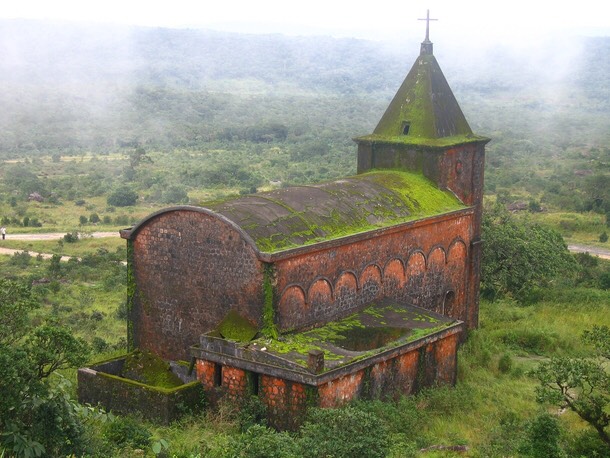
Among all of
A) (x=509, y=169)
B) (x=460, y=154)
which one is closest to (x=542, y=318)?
(x=460, y=154)

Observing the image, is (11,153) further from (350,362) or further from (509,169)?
(350,362)

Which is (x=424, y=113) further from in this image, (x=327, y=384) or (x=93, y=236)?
(x=93, y=236)

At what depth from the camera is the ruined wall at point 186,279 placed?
14.1 metres

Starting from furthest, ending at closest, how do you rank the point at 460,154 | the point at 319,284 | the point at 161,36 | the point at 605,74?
the point at 161,36, the point at 605,74, the point at 460,154, the point at 319,284

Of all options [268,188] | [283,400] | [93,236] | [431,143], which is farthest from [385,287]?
[268,188]

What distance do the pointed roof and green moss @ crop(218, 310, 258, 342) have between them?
6803 millimetres

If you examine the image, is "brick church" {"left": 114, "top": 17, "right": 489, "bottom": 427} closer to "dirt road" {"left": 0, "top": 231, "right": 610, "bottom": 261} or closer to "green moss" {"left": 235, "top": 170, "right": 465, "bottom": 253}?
"green moss" {"left": 235, "top": 170, "right": 465, "bottom": 253}

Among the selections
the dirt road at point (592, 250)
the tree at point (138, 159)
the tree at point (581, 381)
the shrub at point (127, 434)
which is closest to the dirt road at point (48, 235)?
the dirt road at point (592, 250)

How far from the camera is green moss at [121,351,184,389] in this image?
1414 cm

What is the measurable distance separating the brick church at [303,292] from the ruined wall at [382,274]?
3 cm

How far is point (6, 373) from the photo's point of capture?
956 centimetres

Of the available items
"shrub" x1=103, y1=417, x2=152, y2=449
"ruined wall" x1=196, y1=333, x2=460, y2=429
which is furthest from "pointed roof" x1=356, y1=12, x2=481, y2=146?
"shrub" x1=103, y1=417, x2=152, y2=449

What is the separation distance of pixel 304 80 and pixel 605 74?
122 feet

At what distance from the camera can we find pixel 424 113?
1966cm
